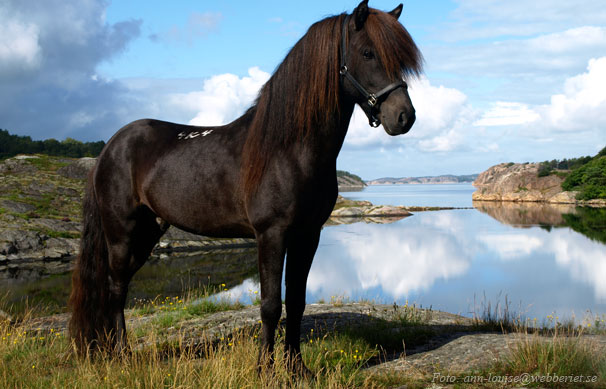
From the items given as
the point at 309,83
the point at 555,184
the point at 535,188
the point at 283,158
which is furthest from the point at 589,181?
the point at 283,158

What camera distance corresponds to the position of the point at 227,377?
3713mm

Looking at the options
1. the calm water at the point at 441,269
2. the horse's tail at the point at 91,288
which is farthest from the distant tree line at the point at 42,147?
the horse's tail at the point at 91,288

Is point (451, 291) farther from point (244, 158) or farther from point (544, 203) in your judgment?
point (544, 203)

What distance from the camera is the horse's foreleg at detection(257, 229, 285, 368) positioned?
3756 millimetres

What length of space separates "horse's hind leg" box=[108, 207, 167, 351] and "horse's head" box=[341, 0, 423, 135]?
9.86 feet

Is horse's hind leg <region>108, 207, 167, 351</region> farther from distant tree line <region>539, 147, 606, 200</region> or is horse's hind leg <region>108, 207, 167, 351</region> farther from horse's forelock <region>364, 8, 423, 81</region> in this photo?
distant tree line <region>539, 147, 606, 200</region>

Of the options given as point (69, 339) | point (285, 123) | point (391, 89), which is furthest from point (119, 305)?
point (391, 89)

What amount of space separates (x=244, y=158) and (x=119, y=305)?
2.66 meters

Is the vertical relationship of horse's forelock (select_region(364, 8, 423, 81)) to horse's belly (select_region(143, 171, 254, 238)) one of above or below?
above

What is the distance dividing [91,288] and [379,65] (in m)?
4.27

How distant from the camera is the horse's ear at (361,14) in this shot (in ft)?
11.7

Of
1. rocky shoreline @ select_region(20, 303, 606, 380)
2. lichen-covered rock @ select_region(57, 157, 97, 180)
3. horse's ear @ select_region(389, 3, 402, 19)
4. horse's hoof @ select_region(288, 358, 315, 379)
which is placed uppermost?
lichen-covered rock @ select_region(57, 157, 97, 180)

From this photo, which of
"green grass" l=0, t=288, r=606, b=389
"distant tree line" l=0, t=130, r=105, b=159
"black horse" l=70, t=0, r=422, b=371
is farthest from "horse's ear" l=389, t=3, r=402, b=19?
"distant tree line" l=0, t=130, r=105, b=159

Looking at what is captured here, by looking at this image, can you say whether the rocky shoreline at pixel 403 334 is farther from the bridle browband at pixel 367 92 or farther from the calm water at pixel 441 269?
the bridle browband at pixel 367 92
